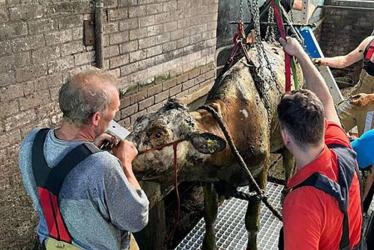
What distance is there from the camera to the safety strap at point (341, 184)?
2.08 meters

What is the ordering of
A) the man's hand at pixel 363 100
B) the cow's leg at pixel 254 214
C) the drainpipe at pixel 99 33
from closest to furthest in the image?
the cow's leg at pixel 254 214 < the drainpipe at pixel 99 33 < the man's hand at pixel 363 100

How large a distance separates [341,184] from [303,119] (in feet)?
1.20

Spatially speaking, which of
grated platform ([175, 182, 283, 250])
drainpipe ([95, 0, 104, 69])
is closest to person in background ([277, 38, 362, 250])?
grated platform ([175, 182, 283, 250])

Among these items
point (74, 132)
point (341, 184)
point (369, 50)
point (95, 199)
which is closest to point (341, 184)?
point (341, 184)

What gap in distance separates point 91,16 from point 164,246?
245cm

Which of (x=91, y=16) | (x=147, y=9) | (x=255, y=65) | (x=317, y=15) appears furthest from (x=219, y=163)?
(x=317, y=15)

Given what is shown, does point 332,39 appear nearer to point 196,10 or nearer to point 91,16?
point 196,10

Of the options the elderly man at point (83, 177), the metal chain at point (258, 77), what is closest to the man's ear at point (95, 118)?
the elderly man at point (83, 177)

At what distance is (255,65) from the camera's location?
4.30 m

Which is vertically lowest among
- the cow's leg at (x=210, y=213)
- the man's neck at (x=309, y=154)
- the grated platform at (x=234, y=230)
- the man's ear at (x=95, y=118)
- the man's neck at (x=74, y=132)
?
the grated platform at (x=234, y=230)

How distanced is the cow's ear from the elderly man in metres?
1.19

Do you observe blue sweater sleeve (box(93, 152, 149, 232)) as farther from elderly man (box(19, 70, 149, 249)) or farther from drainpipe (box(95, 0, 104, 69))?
drainpipe (box(95, 0, 104, 69))

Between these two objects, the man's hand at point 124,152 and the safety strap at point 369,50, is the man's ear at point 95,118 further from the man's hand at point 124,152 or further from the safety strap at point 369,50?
the safety strap at point 369,50

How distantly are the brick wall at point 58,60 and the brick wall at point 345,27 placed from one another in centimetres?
724
